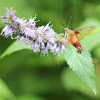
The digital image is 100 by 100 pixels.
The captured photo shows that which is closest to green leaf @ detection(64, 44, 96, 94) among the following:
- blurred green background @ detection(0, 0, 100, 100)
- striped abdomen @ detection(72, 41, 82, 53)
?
striped abdomen @ detection(72, 41, 82, 53)

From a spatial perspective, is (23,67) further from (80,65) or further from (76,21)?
(80,65)

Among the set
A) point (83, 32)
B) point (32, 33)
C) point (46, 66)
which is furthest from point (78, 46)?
point (46, 66)

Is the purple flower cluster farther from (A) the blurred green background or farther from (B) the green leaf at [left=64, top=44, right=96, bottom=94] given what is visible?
(A) the blurred green background

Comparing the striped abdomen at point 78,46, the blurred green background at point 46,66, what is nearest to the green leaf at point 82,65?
the striped abdomen at point 78,46

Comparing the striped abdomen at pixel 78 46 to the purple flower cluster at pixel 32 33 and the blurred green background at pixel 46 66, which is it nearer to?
the purple flower cluster at pixel 32 33

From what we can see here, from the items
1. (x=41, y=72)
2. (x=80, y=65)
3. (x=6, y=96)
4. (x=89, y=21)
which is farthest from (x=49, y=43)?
(x=41, y=72)
